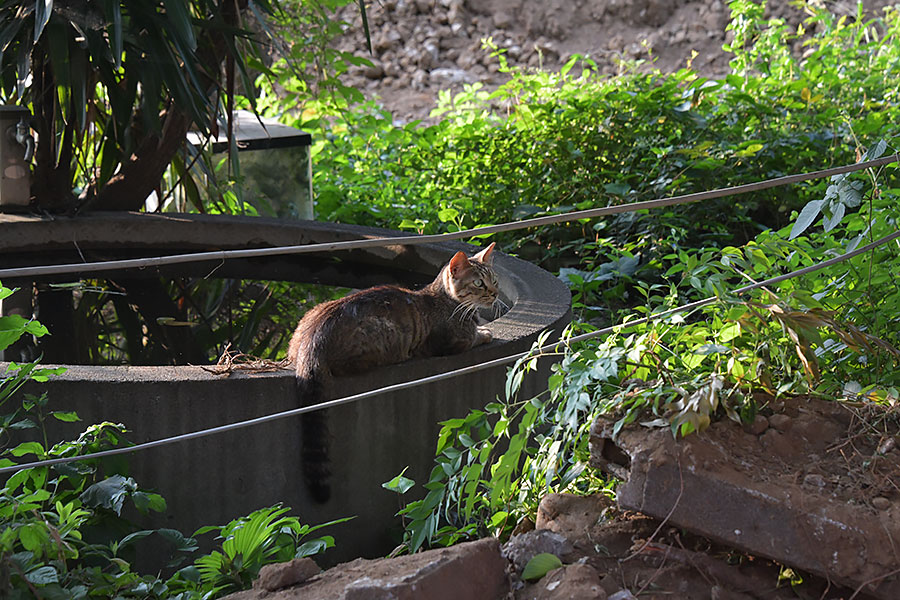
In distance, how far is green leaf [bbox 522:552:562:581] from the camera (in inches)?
81.9

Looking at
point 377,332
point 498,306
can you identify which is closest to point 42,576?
point 377,332

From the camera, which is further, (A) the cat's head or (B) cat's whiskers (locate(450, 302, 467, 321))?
(A) the cat's head

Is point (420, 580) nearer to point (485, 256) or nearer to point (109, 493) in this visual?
point (109, 493)

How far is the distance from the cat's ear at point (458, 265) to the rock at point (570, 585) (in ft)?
6.38

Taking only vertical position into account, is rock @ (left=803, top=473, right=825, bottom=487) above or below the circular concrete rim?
below

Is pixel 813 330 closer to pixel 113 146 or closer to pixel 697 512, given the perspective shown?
pixel 697 512

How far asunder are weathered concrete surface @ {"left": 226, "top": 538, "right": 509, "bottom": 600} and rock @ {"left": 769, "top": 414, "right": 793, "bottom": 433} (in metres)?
0.71

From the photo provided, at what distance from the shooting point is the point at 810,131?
6980mm

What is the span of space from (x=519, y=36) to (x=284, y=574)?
552 inches

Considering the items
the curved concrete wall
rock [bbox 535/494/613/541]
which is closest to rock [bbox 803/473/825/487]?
rock [bbox 535/494/613/541]

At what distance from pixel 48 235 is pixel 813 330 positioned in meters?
4.10

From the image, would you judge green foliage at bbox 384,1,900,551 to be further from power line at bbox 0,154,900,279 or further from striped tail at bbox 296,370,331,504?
striped tail at bbox 296,370,331,504

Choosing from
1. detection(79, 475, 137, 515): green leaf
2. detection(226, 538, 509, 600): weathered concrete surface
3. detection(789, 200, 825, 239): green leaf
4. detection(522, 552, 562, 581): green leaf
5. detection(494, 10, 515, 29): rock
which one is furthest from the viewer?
detection(494, 10, 515, 29): rock

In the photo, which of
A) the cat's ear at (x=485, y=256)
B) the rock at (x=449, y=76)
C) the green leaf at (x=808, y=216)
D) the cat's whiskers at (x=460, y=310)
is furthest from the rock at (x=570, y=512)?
the rock at (x=449, y=76)
